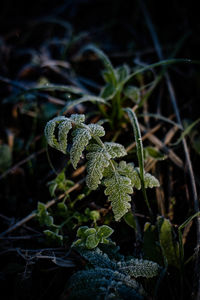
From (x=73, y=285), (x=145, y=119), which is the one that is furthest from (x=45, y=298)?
(x=145, y=119)

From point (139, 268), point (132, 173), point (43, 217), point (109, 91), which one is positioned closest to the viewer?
point (139, 268)

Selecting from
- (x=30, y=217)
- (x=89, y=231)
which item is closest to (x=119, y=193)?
(x=89, y=231)

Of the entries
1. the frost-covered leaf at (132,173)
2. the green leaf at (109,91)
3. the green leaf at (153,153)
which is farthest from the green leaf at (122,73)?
the frost-covered leaf at (132,173)

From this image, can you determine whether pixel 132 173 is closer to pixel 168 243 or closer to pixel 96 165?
pixel 96 165

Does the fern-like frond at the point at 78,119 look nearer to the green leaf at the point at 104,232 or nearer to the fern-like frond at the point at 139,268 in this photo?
the green leaf at the point at 104,232

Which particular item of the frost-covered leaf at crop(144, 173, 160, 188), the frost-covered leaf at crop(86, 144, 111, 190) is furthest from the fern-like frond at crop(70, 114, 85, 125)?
the frost-covered leaf at crop(144, 173, 160, 188)

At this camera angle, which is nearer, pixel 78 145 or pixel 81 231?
pixel 78 145

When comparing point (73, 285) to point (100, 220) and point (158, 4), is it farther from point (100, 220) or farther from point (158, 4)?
point (158, 4)

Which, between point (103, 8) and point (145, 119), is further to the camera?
point (103, 8)
